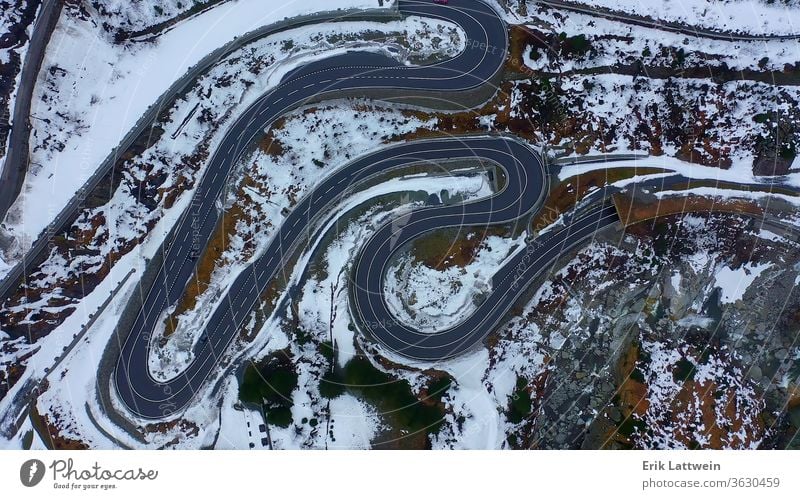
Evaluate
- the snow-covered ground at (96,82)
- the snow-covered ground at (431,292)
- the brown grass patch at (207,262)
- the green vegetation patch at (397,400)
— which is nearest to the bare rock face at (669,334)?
the snow-covered ground at (431,292)

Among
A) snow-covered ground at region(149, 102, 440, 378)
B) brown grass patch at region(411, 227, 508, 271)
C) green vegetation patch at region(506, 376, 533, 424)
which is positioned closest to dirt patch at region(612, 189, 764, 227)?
brown grass patch at region(411, 227, 508, 271)

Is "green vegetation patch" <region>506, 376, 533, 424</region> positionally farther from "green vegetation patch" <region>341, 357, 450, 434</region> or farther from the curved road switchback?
the curved road switchback

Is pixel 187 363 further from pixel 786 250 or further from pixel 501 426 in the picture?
pixel 786 250

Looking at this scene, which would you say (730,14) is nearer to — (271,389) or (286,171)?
(286,171)

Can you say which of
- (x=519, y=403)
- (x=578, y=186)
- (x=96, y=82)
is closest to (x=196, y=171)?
(x=96, y=82)

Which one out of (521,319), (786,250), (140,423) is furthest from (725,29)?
(140,423)
